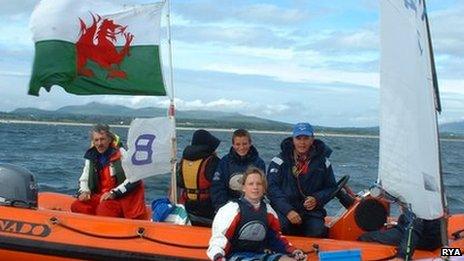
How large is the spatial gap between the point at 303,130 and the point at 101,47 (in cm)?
208

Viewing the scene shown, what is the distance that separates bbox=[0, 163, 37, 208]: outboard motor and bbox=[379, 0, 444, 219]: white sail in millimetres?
3792

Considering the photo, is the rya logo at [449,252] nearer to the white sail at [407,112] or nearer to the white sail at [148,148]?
the white sail at [407,112]

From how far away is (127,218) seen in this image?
690 cm

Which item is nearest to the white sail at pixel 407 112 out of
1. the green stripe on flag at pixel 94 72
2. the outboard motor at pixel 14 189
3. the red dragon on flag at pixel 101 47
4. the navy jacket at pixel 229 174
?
the navy jacket at pixel 229 174

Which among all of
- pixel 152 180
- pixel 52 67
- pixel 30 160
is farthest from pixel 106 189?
pixel 30 160

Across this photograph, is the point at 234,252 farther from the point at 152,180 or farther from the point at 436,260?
the point at 152,180

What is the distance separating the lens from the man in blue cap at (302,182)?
6129 millimetres

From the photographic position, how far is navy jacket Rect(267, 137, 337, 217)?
6.15 meters

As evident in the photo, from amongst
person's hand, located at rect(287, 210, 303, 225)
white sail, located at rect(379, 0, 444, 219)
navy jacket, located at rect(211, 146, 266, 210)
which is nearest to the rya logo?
white sail, located at rect(379, 0, 444, 219)

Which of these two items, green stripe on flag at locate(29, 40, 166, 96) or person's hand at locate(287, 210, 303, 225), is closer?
person's hand at locate(287, 210, 303, 225)

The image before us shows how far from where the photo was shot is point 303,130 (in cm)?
602

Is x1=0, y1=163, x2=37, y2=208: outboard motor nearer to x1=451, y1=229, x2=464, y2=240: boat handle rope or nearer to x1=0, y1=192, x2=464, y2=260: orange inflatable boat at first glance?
x1=0, y1=192, x2=464, y2=260: orange inflatable boat

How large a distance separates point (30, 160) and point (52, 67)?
14857mm

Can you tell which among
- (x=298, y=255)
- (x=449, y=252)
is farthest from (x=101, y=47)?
(x=449, y=252)
